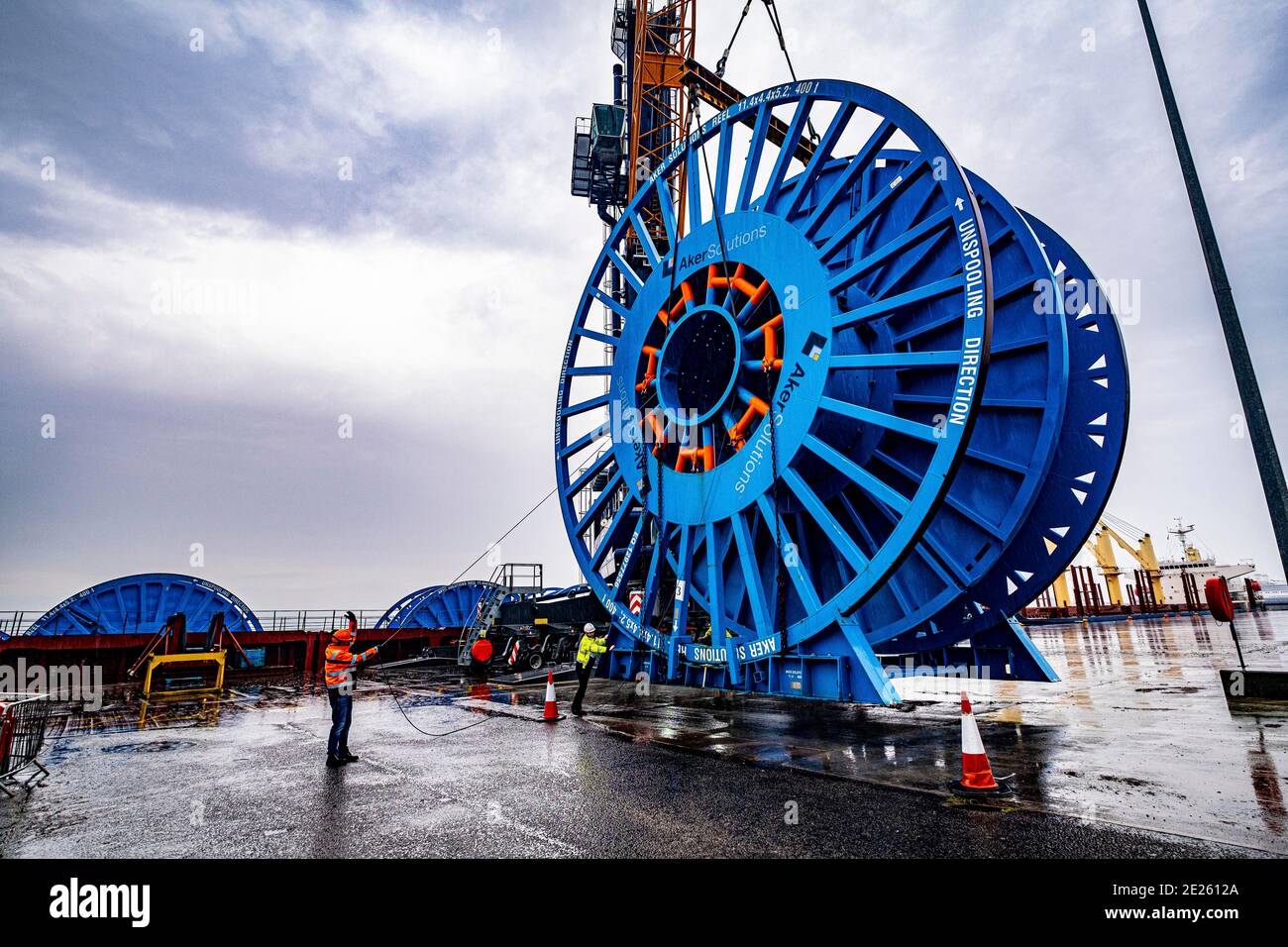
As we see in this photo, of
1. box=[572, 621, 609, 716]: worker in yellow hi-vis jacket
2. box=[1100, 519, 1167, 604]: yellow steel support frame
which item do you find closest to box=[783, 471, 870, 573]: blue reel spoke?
box=[572, 621, 609, 716]: worker in yellow hi-vis jacket

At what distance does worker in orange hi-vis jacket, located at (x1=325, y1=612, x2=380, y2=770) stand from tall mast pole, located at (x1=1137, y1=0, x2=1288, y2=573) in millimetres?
7834

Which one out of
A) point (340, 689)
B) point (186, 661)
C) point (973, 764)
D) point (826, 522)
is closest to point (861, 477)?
point (826, 522)

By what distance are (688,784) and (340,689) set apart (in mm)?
3830

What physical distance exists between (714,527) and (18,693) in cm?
1766

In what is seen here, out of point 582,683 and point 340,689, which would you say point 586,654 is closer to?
point 582,683

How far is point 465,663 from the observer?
18.6 m

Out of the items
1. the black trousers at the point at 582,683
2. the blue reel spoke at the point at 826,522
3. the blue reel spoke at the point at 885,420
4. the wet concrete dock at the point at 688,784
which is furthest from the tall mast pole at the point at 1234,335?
the black trousers at the point at 582,683

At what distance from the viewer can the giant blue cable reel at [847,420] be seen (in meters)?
9.01

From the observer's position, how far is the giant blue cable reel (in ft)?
29.6

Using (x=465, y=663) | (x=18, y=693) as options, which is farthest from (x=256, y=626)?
(x=465, y=663)

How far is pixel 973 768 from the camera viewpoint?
14.6 feet
